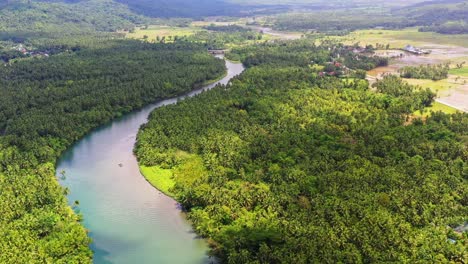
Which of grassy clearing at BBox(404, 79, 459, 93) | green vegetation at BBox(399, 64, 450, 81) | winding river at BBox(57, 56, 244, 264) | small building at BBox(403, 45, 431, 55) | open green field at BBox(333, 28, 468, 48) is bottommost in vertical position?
winding river at BBox(57, 56, 244, 264)

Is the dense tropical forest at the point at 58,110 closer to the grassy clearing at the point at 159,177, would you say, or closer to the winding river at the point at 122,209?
the winding river at the point at 122,209

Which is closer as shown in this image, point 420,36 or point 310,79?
point 310,79

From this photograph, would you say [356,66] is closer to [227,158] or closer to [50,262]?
[227,158]

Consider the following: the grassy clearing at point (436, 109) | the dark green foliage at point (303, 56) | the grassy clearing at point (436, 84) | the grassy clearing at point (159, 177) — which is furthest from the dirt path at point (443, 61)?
the grassy clearing at point (159, 177)

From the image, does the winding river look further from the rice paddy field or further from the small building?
the small building

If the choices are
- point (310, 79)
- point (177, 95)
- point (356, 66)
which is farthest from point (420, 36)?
point (177, 95)

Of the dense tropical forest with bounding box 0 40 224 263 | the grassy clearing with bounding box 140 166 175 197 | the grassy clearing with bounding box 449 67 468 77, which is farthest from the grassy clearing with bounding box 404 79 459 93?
the grassy clearing with bounding box 140 166 175 197
